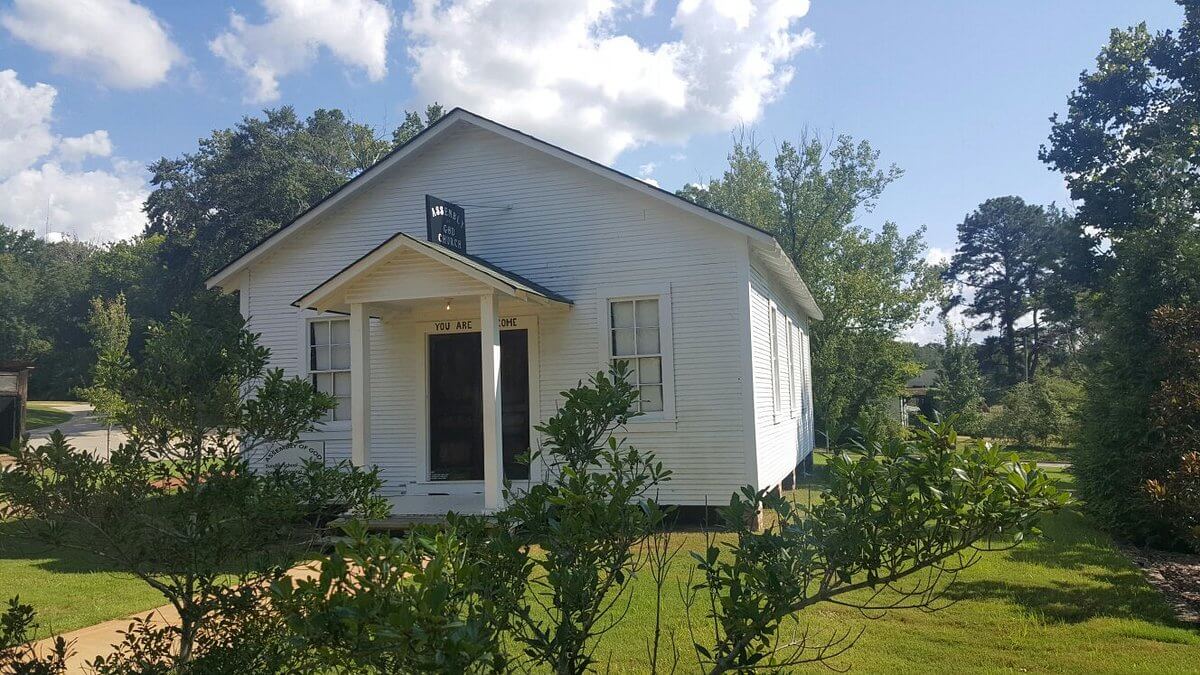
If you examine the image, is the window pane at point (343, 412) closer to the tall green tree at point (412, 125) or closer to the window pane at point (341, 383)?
the window pane at point (341, 383)

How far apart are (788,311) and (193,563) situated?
581 inches

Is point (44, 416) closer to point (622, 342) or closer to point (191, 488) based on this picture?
point (622, 342)

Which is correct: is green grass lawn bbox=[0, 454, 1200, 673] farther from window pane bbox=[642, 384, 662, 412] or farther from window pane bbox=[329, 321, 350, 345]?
window pane bbox=[329, 321, 350, 345]

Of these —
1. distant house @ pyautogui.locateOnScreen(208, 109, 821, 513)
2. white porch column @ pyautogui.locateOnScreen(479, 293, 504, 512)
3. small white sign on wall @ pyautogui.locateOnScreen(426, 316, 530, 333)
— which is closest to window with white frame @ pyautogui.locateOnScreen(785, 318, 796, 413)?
distant house @ pyautogui.locateOnScreen(208, 109, 821, 513)

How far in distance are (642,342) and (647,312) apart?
0.45m

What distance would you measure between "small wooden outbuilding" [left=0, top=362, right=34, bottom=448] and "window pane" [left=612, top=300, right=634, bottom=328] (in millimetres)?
15668

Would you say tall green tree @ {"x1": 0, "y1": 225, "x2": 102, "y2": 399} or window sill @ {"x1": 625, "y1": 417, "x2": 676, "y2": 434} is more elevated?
tall green tree @ {"x1": 0, "y1": 225, "x2": 102, "y2": 399}

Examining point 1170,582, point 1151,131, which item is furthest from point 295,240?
point 1151,131

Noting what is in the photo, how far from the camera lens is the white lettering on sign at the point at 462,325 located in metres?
11.6

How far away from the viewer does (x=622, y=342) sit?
36.7ft

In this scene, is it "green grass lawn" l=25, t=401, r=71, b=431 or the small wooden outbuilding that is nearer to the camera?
the small wooden outbuilding

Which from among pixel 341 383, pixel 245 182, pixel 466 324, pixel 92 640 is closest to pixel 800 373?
pixel 466 324

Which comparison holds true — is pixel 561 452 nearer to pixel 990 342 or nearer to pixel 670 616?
pixel 670 616

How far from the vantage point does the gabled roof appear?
10500 millimetres
